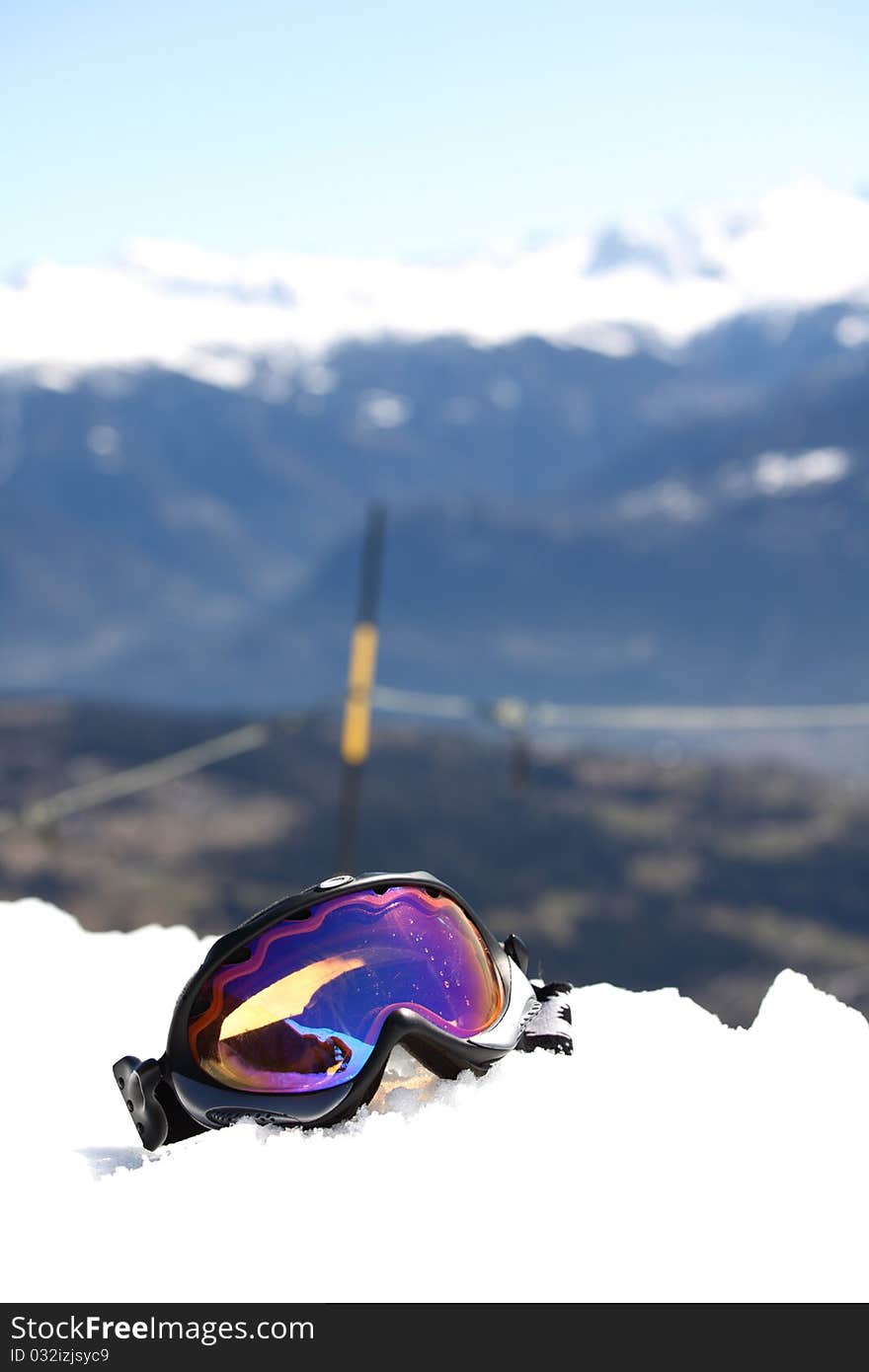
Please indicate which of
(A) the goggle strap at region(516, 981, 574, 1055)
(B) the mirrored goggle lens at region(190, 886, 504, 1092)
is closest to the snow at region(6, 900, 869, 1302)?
(A) the goggle strap at region(516, 981, 574, 1055)

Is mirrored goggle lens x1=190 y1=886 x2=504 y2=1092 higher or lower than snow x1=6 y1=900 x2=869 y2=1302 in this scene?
higher

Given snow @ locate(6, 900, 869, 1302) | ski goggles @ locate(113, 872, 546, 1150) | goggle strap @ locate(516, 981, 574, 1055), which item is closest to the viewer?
snow @ locate(6, 900, 869, 1302)

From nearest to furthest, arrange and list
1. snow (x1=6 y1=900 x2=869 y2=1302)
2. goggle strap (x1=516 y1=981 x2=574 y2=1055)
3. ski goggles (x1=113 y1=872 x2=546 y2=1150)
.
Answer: snow (x1=6 y1=900 x2=869 y2=1302), ski goggles (x1=113 y1=872 x2=546 y2=1150), goggle strap (x1=516 y1=981 x2=574 y2=1055)

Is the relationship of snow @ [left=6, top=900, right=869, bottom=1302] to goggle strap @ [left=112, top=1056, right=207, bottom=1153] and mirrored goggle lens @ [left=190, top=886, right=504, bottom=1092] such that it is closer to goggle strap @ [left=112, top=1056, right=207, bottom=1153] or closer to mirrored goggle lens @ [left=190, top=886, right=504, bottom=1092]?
goggle strap @ [left=112, top=1056, right=207, bottom=1153]

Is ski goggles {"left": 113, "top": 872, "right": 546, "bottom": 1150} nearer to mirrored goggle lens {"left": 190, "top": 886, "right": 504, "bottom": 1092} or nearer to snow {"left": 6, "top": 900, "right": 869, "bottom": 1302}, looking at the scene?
mirrored goggle lens {"left": 190, "top": 886, "right": 504, "bottom": 1092}

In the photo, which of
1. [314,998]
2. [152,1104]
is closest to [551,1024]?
[314,998]

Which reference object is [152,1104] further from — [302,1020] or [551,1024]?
[551,1024]

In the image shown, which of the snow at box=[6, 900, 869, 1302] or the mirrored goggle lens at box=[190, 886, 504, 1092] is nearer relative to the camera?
the snow at box=[6, 900, 869, 1302]
